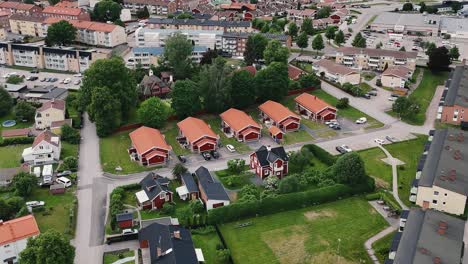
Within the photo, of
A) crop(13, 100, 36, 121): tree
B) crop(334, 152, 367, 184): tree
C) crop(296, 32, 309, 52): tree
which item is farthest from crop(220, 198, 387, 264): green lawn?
crop(296, 32, 309, 52): tree

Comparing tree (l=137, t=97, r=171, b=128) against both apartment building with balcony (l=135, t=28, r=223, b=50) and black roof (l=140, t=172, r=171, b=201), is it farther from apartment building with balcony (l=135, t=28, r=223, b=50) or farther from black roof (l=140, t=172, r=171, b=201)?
apartment building with balcony (l=135, t=28, r=223, b=50)

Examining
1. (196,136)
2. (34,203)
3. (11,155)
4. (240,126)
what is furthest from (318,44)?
(34,203)

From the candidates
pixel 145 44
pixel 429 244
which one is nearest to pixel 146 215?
pixel 429 244

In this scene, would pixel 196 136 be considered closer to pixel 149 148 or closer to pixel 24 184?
pixel 149 148

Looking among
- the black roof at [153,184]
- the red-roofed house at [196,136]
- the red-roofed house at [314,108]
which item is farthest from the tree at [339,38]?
the black roof at [153,184]

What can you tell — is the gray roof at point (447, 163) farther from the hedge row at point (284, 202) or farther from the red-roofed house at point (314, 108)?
the red-roofed house at point (314, 108)

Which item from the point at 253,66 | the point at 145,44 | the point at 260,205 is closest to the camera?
the point at 260,205

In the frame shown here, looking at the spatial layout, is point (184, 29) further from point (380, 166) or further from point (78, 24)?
point (380, 166)
